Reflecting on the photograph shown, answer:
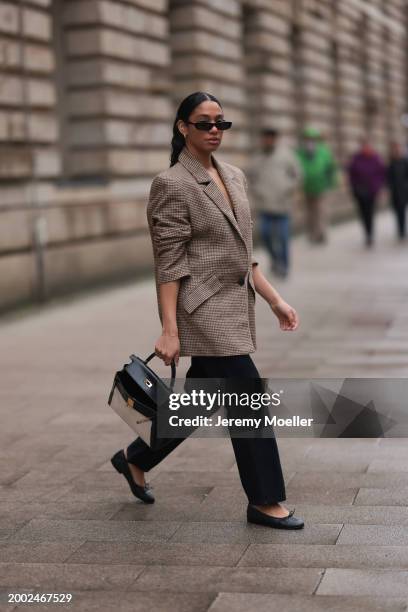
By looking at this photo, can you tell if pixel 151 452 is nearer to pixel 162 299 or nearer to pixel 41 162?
pixel 162 299

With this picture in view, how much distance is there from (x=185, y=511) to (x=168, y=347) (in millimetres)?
731

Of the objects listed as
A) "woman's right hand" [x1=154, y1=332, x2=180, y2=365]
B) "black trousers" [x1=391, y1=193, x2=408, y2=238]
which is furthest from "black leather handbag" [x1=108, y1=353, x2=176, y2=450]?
"black trousers" [x1=391, y1=193, x2=408, y2=238]

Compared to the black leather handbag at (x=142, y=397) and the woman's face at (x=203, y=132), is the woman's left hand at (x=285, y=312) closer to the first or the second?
the black leather handbag at (x=142, y=397)

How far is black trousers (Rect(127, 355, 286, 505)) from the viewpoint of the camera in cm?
479

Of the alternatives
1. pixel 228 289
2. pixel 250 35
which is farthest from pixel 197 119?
pixel 250 35

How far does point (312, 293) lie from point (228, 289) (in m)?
8.62

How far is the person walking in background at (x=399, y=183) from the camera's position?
21.3m

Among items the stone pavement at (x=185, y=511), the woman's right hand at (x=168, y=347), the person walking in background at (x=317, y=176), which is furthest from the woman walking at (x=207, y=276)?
the person walking in background at (x=317, y=176)

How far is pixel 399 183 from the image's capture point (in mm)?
21453

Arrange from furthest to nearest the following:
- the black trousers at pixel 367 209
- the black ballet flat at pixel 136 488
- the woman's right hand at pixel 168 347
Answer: the black trousers at pixel 367 209
the black ballet flat at pixel 136 488
the woman's right hand at pixel 168 347

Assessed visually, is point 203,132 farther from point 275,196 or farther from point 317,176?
point 317,176

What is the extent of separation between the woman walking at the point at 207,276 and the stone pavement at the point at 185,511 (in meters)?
0.24

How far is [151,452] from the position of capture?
515cm

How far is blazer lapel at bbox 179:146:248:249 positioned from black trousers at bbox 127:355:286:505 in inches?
17.9
